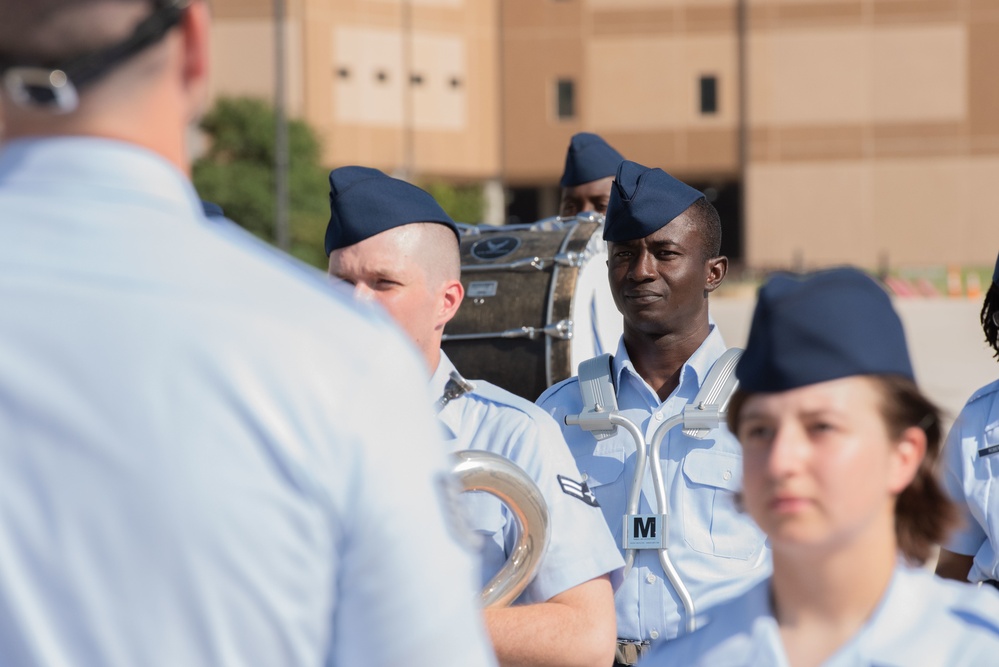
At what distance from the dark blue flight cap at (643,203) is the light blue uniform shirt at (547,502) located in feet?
3.33

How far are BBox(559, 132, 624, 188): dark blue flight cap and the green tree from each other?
103 ft

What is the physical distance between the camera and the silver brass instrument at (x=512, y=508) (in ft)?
8.20

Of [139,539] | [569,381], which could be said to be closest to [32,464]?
[139,539]

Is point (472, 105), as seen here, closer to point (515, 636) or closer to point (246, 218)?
point (246, 218)

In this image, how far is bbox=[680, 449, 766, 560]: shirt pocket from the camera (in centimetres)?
379

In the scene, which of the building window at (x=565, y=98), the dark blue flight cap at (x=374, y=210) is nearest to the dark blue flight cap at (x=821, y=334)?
the dark blue flight cap at (x=374, y=210)

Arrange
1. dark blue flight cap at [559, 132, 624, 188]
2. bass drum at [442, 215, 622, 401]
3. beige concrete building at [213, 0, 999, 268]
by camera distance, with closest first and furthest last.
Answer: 1. bass drum at [442, 215, 622, 401]
2. dark blue flight cap at [559, 132, 624, 188]
3. beige concrete building at [213, 0, 999, 268]

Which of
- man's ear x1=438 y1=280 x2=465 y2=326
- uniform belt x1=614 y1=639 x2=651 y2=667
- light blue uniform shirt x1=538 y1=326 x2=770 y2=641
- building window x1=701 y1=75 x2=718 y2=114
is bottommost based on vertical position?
uniform belt x1=614 y1=639 x2=651 y2=667

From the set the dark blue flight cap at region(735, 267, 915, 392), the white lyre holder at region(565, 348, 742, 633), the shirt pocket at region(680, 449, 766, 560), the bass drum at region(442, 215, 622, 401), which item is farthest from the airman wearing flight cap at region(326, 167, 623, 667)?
the bass drum at region(442, 215, 622, 401)

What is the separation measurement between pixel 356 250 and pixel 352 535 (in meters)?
2.21

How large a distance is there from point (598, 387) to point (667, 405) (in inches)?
8.1

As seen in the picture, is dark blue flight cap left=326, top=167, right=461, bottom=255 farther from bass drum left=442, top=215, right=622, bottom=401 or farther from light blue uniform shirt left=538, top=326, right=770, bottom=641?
bass drum left=442, top=215, right=622, bottom=401

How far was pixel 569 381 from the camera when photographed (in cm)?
423

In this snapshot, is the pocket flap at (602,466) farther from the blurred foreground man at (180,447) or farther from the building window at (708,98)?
the building window at (708,98)
